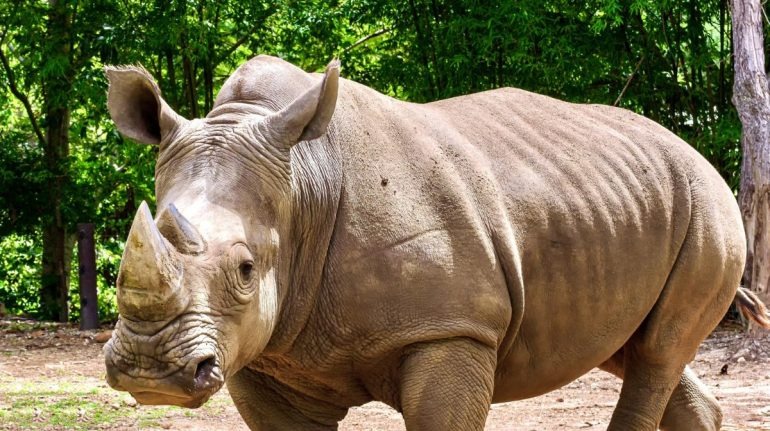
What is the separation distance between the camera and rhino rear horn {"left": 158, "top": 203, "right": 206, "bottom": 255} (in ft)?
11.8

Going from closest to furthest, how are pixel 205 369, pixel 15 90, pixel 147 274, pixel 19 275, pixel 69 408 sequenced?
1. pixel 147 274
2. pixel 205 369
3. pixel 69 408
4. pixel 15 90
5. pixel 19 275

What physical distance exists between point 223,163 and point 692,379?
3053 mm

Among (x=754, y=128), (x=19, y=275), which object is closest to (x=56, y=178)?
(x=19, y=275)

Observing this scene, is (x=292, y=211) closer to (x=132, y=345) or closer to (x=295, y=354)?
(x=295, y=354)

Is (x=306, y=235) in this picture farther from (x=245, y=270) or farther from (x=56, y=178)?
(x=56, y=178)

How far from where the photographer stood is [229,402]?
805 cm

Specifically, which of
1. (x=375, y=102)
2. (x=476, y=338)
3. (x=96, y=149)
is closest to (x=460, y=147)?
(x=375, y=102)

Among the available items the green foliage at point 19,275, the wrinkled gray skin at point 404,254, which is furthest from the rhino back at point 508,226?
the green foliage at point 19,275

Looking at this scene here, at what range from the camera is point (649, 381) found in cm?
539

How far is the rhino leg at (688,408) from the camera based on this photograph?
593cm

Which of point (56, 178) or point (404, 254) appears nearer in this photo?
point (404, 254)

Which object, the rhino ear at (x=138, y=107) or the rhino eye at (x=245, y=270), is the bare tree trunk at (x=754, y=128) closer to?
the rhino ear at (x=138, y=107)

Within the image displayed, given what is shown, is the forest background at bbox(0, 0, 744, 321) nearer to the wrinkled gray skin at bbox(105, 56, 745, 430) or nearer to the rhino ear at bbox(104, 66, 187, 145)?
the wrinkled gray skin at bbox(105, 56, 745, 430)

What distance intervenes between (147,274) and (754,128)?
7.59 metres
